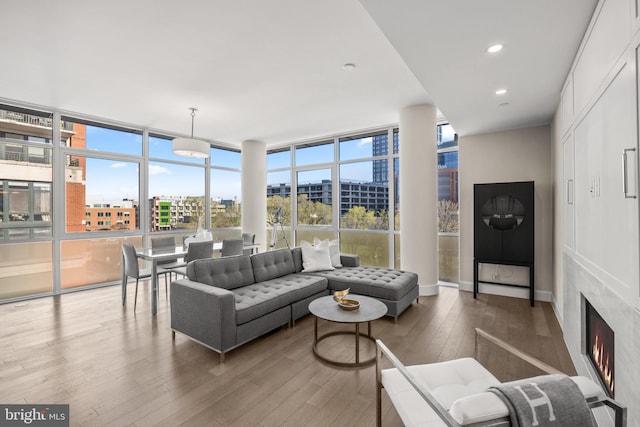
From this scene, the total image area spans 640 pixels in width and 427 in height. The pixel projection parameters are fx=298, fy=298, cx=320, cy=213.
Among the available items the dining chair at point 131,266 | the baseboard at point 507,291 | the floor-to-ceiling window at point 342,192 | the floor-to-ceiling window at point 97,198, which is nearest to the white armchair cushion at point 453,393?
the baseboard at point 507,291

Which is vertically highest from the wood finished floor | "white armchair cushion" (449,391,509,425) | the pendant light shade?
the pendant light shade

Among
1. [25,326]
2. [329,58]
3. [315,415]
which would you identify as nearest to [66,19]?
[329,58]

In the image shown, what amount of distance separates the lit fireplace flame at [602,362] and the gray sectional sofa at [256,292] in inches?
69.5

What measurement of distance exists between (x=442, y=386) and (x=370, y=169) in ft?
15.5

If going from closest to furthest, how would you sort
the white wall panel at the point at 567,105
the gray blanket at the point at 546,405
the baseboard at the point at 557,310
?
1. the gray blanket at the point at 546,405
2. the white wall panel at the point at 567,105
3. the baseboard at the point at 557,310

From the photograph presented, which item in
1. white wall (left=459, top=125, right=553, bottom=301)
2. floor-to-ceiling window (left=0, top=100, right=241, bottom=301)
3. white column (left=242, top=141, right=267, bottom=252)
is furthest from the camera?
white column (left=242, top=141, right=267, bottom=252)

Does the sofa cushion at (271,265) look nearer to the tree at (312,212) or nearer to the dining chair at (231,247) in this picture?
the dining chair at (231,247)

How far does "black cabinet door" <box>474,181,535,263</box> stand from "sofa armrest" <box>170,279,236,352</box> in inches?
147

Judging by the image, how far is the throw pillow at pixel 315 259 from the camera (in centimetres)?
437

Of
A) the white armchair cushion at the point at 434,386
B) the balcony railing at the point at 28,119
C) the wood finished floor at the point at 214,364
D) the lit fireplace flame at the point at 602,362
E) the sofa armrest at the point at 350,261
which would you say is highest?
the balcony railing at the point at 28,119

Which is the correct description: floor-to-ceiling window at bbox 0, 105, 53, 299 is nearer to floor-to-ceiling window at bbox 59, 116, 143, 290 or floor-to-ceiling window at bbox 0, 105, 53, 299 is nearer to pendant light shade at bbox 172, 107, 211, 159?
floor-to-ceiling window at bbox 59, 116, 143, 290

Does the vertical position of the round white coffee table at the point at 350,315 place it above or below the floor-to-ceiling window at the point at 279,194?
below

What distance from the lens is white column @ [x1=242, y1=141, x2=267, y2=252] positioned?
695cm

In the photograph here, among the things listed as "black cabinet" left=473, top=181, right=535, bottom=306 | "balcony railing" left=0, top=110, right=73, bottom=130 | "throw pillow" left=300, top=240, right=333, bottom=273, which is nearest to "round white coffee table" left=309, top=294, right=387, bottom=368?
"throw pillow" left=300, top=240, right=333, bottom=273
